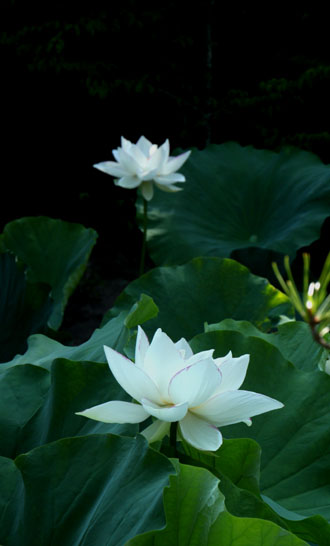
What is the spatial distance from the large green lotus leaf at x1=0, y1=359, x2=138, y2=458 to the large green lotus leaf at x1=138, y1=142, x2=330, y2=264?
1.47 metres

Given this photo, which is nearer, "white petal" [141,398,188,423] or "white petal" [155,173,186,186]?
"white petal" [141,398,188,423]

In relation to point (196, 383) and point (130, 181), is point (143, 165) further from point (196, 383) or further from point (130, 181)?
point (196, 383)

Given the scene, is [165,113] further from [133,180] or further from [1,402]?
[1,402]

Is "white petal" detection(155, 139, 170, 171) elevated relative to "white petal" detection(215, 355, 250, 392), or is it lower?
lower

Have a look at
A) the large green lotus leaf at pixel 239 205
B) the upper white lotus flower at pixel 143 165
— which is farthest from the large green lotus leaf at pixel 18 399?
the large green lotus leaf at pixel 239 205

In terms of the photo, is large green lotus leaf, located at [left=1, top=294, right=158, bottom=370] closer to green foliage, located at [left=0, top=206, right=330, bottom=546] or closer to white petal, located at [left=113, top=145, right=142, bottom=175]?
green foliage, located at [left=0, top=206, right=330, bottom=546]

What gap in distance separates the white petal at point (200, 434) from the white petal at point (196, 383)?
0.02 m

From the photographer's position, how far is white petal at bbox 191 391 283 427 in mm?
680

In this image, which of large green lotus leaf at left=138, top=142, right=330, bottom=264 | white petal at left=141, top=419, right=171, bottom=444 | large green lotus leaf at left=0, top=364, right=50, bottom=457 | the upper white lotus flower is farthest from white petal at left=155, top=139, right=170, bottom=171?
white petal at left=141, top=419, right=171, bottom=444

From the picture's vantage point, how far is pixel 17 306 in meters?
1.81

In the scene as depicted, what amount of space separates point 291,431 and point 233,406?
1.13ft

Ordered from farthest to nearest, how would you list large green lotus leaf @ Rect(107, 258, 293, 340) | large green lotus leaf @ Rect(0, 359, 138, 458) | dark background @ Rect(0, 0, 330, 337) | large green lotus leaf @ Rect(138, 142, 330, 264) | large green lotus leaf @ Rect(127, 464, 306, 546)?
1. dark background @ Rect(0, 0, 330, 337)
2. large green lotus leaf @ Rect(138, 142, 330, 264)
3. large green lotus leaf @ Rect(107, 258, 293, 340)
4. large green lotus leaf @ Rect(0, 359, 138, 458)
5. large green lotus leaf @ Rect(127, 464, 306, 546)

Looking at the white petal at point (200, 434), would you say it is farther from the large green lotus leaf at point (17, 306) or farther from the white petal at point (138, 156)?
the white petal at point (138, 156)

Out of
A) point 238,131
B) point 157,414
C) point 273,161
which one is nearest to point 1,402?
point 157,414
